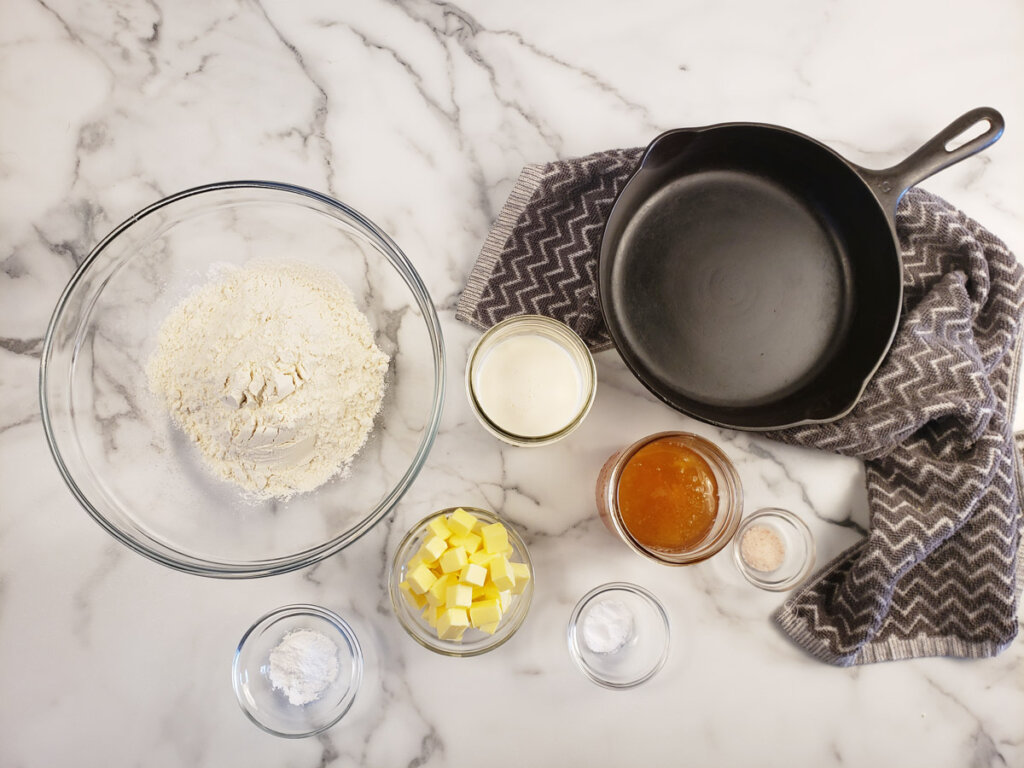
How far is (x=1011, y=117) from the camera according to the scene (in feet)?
4.04

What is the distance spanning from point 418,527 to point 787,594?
618 millimetres

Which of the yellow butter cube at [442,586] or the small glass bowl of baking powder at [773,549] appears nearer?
the yellow butter cube at [442,586]

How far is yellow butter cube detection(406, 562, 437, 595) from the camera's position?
0.98m

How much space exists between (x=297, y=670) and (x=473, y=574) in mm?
334

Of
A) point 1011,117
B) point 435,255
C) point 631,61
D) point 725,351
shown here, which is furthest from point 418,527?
point 1011,117

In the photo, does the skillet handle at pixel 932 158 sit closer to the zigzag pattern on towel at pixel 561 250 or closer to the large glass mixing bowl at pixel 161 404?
the zigzag pattern on towel at pixel 561 250

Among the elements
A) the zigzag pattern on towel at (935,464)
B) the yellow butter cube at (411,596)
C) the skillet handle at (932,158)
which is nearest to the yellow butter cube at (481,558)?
the yellow butter cube at (411,596)

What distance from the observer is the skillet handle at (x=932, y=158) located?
99 centimetres

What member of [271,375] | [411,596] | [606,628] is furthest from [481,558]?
[271,375]

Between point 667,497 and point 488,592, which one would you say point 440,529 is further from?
point 667,497

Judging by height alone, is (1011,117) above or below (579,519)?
above

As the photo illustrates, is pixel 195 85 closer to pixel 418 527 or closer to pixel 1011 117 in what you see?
pixel 418 527

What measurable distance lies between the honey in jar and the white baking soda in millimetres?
136

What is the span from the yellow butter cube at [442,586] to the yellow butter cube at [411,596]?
0.10ft
